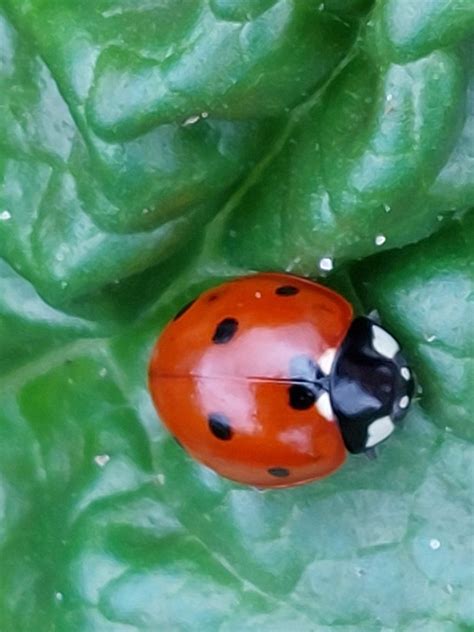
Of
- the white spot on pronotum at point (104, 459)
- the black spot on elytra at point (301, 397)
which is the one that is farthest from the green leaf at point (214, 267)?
the black spot on elytra at point (301, 397)

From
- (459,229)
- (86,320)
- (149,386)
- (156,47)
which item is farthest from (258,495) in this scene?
(156,47)

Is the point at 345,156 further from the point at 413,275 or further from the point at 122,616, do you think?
the point at 122,616

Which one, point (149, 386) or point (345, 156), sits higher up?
point (345, 156)

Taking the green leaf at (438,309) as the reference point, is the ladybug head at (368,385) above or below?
below

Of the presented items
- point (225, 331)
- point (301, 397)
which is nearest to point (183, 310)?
point (225, 331)

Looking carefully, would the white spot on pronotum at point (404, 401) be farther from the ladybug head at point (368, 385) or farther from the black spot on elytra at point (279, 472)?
the black spot on elytra at point (279, 472)

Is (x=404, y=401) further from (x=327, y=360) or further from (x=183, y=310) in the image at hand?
(x=183, y=310)
